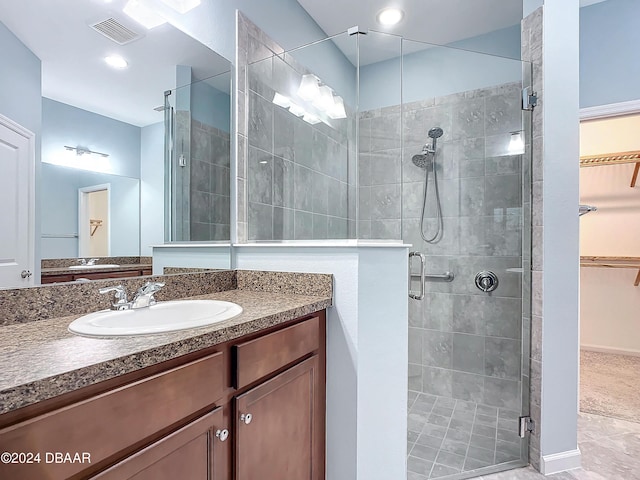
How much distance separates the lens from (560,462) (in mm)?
1697

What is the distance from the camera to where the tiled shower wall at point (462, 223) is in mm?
1988

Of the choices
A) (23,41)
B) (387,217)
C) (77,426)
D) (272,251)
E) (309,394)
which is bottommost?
(309,394)

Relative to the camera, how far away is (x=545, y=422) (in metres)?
1.71

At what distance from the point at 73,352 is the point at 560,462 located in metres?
2.15

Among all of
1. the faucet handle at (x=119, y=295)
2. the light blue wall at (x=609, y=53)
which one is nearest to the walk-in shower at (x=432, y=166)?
the light blue wall at (x=609, y=53)

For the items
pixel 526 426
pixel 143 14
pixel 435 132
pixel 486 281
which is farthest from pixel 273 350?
pixel 435 132

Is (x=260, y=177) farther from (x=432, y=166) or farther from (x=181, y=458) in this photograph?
(x=181, y=458)

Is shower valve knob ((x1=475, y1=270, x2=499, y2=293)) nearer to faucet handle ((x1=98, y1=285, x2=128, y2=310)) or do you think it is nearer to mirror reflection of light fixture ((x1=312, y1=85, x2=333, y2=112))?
mirror reflection of light fixture ((x1=312, y1=85, x2=333, y2=112))

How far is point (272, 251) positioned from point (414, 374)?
53.8 inches

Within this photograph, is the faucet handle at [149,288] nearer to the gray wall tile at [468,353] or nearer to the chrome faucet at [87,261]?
the chrome faucet at [87,261]

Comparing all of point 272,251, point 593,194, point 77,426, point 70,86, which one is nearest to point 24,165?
point 70,86

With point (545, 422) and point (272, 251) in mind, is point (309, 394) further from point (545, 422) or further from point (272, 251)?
point (545, 422)

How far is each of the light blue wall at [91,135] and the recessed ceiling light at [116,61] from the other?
0.21 m

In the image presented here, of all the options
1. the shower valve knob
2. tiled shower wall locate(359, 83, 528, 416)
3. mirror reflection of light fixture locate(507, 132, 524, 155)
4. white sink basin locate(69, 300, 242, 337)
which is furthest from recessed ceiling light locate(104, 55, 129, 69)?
the shower valve knob
